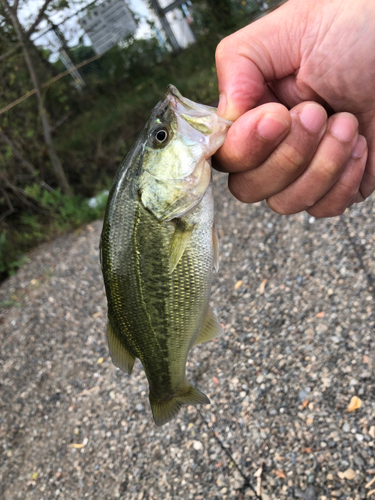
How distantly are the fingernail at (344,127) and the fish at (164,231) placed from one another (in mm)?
475

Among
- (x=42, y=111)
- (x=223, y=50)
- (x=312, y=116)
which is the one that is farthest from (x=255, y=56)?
(x=42, y=111)

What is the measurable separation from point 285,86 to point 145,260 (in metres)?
1.21

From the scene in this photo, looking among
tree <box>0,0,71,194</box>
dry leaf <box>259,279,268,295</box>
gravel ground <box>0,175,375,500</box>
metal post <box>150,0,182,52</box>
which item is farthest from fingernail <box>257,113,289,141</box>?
metal post <box>150,0,182,52</box>

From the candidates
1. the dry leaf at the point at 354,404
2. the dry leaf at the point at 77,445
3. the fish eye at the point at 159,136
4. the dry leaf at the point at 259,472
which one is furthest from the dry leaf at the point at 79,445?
the fish eye at the point at 159,136

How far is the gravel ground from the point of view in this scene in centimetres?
267

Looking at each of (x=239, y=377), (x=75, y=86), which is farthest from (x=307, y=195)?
(x=75, y=86)

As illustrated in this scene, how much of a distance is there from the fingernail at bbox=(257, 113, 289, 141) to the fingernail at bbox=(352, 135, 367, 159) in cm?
48

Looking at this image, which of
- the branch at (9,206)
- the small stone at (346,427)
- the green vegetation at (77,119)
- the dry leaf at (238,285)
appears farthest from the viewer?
the branch at (9,206)

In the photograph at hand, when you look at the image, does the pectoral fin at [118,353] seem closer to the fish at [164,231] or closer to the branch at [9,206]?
the fish at [164,231]

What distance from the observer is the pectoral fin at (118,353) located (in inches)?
72.5

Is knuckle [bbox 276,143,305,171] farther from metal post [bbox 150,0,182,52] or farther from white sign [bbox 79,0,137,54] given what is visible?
metal post [bbox 150,0,182,52]

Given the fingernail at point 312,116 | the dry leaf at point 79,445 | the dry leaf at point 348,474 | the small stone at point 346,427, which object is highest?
the fingernail at point 312,116

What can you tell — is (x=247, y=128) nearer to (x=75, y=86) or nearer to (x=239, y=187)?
(x=239, y=187)

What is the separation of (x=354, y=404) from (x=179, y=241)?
6.67 ft
